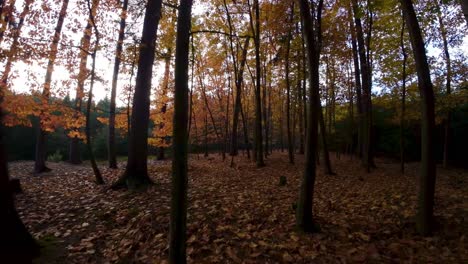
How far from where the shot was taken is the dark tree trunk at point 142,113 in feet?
22.5

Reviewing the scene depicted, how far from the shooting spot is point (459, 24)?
11852 millimetres

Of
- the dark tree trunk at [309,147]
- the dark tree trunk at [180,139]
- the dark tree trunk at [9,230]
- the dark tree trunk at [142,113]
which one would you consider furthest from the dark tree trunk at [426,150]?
the dark tree trunk at [142,113]

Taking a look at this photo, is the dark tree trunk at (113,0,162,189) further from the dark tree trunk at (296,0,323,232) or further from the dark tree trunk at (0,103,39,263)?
the dark tree trunk at (296,0,323,232)

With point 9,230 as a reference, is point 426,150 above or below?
above

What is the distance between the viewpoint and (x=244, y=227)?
158 inches

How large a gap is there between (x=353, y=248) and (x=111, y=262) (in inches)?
135

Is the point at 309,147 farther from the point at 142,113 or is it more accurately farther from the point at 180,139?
the point at 142,113

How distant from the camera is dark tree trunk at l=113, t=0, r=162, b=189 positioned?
6.86m

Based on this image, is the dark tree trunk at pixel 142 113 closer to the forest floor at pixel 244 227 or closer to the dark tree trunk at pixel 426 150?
the forest floor at pixel 244 227

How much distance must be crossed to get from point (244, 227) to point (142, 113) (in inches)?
191

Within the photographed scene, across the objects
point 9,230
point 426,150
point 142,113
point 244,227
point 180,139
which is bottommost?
point 244,227

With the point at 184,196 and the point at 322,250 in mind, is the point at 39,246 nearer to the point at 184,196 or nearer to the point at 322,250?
the point at 184,196

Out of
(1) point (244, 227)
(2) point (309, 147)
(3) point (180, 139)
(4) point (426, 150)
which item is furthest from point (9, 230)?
(4) point (426, 150)

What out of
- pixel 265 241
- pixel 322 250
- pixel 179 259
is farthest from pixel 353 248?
pixel 179 259
